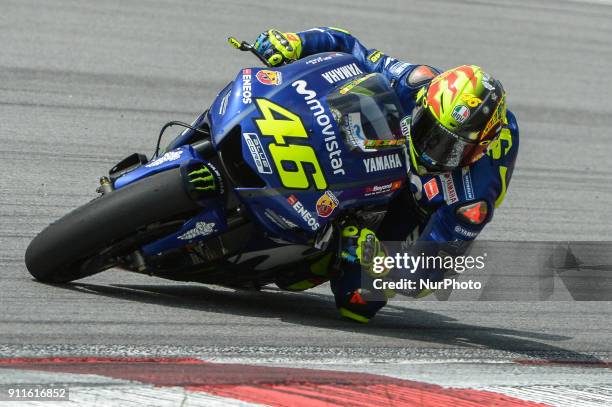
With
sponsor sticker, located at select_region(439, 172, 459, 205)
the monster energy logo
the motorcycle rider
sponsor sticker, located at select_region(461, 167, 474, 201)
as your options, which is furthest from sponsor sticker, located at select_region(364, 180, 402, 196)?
the monster energy logo

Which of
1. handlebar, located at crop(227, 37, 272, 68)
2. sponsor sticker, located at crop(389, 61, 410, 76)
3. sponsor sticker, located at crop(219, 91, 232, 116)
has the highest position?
handlebar, located at crop(227, 37, 272, 68)

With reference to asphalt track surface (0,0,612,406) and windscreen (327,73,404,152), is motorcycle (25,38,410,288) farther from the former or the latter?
asphalt track surface (0,0,612,406)

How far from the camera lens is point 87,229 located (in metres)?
4.99

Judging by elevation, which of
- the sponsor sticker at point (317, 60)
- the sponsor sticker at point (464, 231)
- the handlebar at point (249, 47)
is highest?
the sponsor sticker at point (317, 60)

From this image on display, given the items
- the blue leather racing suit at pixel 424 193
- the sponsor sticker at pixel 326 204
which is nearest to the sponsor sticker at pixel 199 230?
the sponsor sticker at pixel 326 204

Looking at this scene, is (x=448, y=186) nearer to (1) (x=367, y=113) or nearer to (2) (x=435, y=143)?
(2) (x=435, y=143)

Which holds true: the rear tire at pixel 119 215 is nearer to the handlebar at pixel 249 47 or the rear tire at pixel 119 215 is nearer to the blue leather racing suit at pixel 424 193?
the handlebar at pixel 249 47

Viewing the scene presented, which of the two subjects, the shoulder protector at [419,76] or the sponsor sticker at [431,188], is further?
the shoulder protector at [419,76]

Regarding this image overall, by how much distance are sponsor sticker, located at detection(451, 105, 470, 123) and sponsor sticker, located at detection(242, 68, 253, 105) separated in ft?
3.39

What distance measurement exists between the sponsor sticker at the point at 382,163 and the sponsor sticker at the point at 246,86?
2.18 ft

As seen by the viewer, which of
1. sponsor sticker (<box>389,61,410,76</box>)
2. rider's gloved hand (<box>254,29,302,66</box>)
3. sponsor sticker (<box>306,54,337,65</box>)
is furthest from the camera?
sponsor sticker (<box>389,61,410,76</box>)

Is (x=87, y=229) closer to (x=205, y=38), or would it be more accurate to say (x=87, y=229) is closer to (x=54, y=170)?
(x=54, y=170)

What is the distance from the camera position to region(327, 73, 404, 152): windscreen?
5164 mm

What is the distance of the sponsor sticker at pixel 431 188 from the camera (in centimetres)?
554
